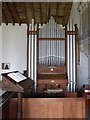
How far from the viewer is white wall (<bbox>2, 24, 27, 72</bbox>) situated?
9.65 metres

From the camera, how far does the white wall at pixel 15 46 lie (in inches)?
380

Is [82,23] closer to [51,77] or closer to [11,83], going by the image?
[51,77]

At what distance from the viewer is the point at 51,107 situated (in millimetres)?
4188

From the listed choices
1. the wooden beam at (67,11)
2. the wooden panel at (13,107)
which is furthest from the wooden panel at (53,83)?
the wooden panel at (13,107)

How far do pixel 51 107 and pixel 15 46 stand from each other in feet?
19.2

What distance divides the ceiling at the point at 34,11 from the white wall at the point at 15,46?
336 millimetres

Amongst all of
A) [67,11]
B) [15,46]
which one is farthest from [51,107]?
[15,46]

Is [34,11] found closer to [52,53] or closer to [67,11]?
[67,11]

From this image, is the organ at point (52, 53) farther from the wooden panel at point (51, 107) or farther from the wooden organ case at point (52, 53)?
the wooden panel at point (51, 107)

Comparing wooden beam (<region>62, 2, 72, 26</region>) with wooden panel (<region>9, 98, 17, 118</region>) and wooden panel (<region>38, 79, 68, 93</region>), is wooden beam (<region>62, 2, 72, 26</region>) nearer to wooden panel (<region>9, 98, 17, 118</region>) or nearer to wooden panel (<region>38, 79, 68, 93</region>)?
wooden panel (<region>38, 79, 68, 93</region>)

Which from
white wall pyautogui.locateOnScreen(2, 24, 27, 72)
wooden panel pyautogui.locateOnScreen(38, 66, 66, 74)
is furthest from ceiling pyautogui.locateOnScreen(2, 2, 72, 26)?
wooden panel pyautogui.locateOnScreen(38, 66, 66, 74)

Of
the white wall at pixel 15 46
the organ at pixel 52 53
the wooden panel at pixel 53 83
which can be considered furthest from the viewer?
the white wall at pixel 15 46

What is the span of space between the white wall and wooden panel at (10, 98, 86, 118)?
18.1 feet

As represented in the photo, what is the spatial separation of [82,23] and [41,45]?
175cm
